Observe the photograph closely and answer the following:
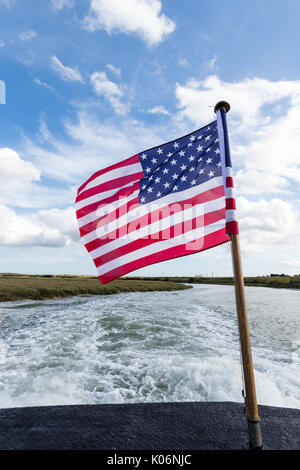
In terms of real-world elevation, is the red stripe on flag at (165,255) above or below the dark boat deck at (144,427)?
above

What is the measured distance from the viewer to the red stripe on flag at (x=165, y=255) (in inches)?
150

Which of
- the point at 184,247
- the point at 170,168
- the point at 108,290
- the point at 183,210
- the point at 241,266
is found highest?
the point at 170,168

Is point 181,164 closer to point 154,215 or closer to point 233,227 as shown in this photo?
point 154,215

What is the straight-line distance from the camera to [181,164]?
4.43 m

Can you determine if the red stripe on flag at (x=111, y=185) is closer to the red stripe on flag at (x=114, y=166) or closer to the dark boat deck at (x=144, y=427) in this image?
the red stripe on flag at (x=114, y=166)

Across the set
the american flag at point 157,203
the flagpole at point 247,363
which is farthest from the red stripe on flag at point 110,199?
the flagpole at point 247,363

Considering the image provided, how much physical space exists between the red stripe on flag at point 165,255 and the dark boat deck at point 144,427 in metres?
2.01

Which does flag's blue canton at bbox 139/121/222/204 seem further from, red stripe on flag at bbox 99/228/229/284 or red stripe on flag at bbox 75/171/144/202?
red stripe on flag at bbox 99/228/229/284

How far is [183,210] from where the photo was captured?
14.2ft

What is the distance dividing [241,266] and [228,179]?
1.12m

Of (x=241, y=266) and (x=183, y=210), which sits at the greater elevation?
(x=183, y=210)
